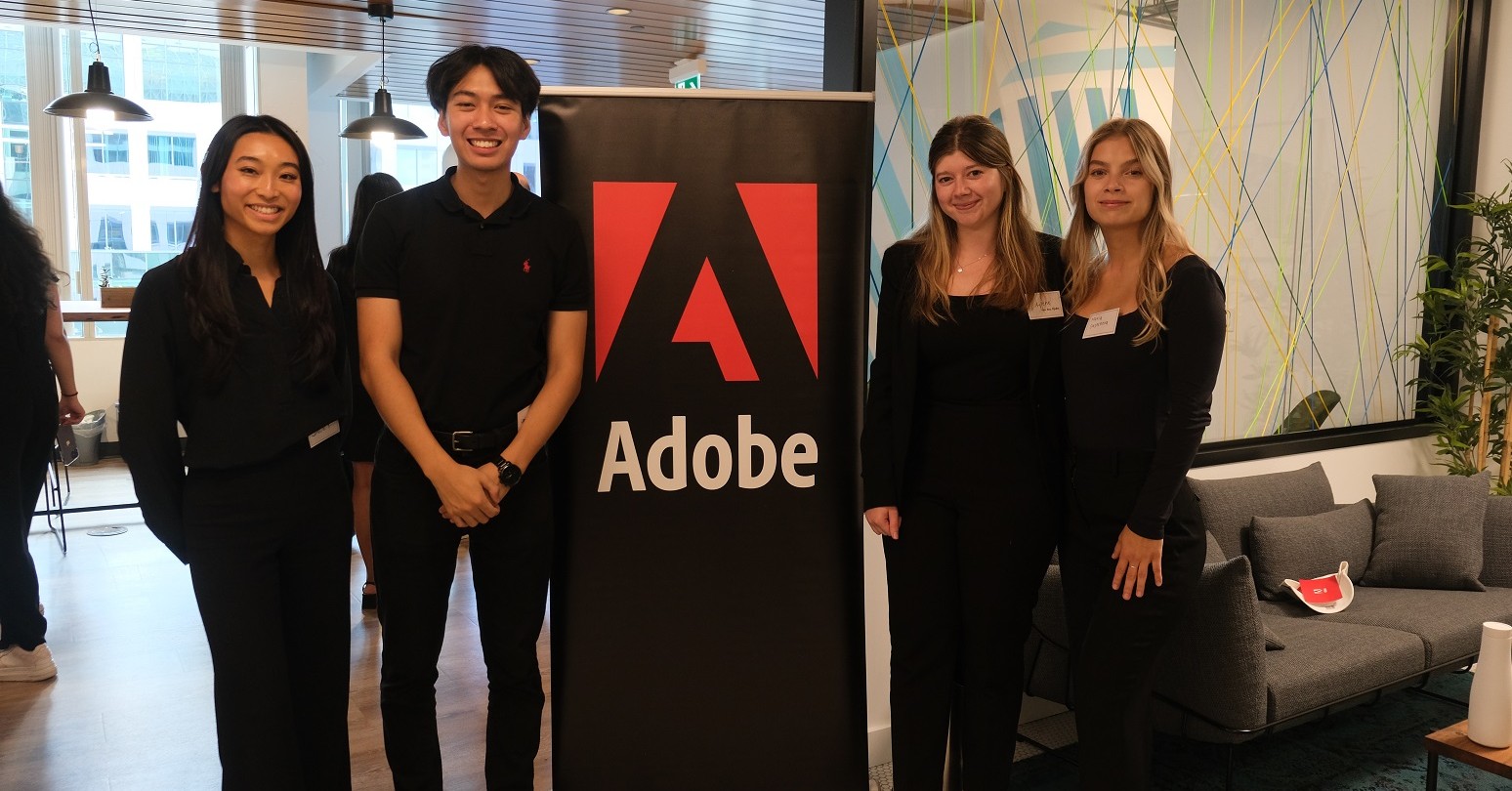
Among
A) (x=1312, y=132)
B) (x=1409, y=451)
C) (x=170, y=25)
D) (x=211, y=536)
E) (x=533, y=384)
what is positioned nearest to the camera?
(x=211, y=536)

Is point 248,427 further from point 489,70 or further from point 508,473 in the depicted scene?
point 489,70

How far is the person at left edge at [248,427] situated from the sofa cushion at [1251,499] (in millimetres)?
2702

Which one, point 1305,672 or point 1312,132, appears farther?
point 1312,132

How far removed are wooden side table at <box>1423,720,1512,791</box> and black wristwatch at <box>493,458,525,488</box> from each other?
87.4 inches

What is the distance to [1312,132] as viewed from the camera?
14.2 ft

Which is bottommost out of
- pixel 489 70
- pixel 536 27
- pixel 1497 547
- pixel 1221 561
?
pixel 1497 547

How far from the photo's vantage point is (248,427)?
76.6 inches

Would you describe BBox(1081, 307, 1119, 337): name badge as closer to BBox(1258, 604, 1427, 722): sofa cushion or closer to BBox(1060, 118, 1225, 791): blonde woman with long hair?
BBox(1060, 118, 1225, 791): blonde woman with long hair

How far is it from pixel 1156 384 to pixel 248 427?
172 cm

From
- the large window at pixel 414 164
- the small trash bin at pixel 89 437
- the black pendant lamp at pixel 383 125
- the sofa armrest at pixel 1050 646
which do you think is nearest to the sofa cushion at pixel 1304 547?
the sofa armrest at pixel 1050 646

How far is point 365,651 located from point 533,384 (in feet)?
7.01

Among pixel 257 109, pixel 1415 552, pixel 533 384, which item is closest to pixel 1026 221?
pixel 533 384

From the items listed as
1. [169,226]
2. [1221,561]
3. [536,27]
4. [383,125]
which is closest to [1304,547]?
[1221,561]

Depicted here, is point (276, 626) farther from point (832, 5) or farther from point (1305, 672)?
point (1305, 672)
